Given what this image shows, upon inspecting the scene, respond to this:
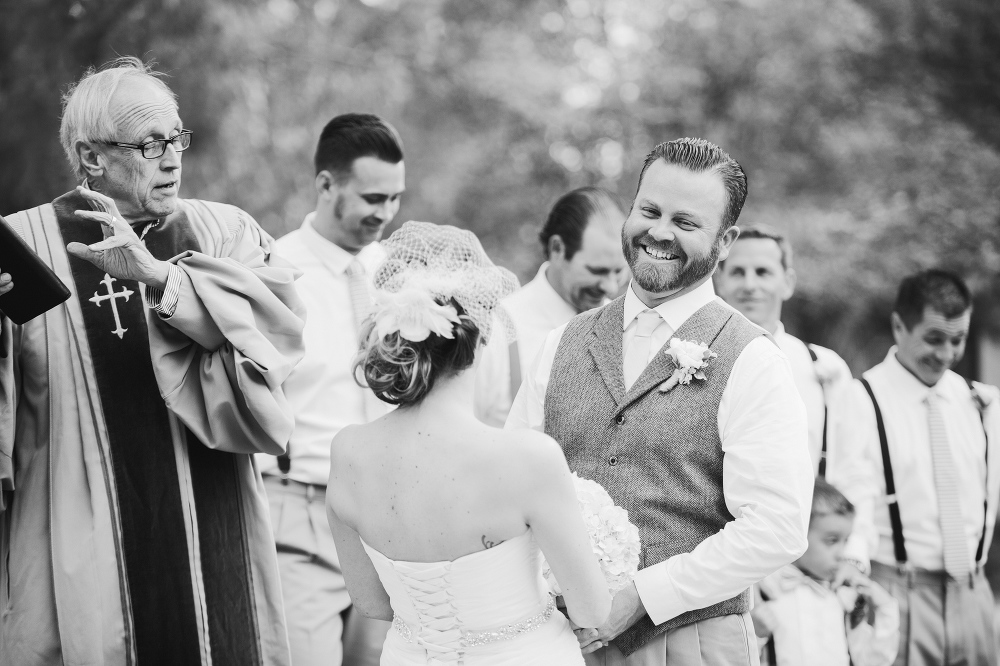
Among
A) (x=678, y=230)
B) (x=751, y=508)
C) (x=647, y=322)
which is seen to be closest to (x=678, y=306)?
(x=647, y=322)

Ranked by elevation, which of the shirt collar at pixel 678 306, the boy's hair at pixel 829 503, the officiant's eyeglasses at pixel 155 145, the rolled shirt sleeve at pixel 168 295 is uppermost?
the officiant's eyeglasses at pixel 155 145

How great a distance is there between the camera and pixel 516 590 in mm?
2561

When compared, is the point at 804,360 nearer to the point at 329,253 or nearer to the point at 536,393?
the point at 536,393

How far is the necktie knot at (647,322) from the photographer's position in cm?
310

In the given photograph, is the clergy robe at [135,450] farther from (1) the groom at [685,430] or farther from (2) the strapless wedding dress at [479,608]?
(1) the groom at [685,430]

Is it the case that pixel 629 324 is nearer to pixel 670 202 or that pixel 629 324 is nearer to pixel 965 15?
pixel 670 202

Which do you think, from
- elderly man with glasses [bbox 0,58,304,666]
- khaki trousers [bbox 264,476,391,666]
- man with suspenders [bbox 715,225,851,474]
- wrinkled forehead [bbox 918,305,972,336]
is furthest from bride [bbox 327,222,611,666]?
wrinkled forehead [bbox 918,305,972,336]

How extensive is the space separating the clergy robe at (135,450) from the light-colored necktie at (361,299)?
1.07m

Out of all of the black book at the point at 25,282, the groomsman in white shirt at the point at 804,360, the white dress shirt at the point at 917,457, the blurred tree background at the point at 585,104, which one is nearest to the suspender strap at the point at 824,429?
the groomsman in white shirt at the point at 804,360

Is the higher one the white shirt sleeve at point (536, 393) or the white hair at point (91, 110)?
the white hair at point (91, 110)

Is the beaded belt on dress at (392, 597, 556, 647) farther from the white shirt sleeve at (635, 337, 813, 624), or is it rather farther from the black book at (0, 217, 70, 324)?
the black book at (0, 217, 70, 324)

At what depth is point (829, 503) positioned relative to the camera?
4.19 m

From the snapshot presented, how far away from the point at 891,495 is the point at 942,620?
0.68 m

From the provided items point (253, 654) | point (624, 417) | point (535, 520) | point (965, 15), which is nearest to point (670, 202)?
point (624, 417)
